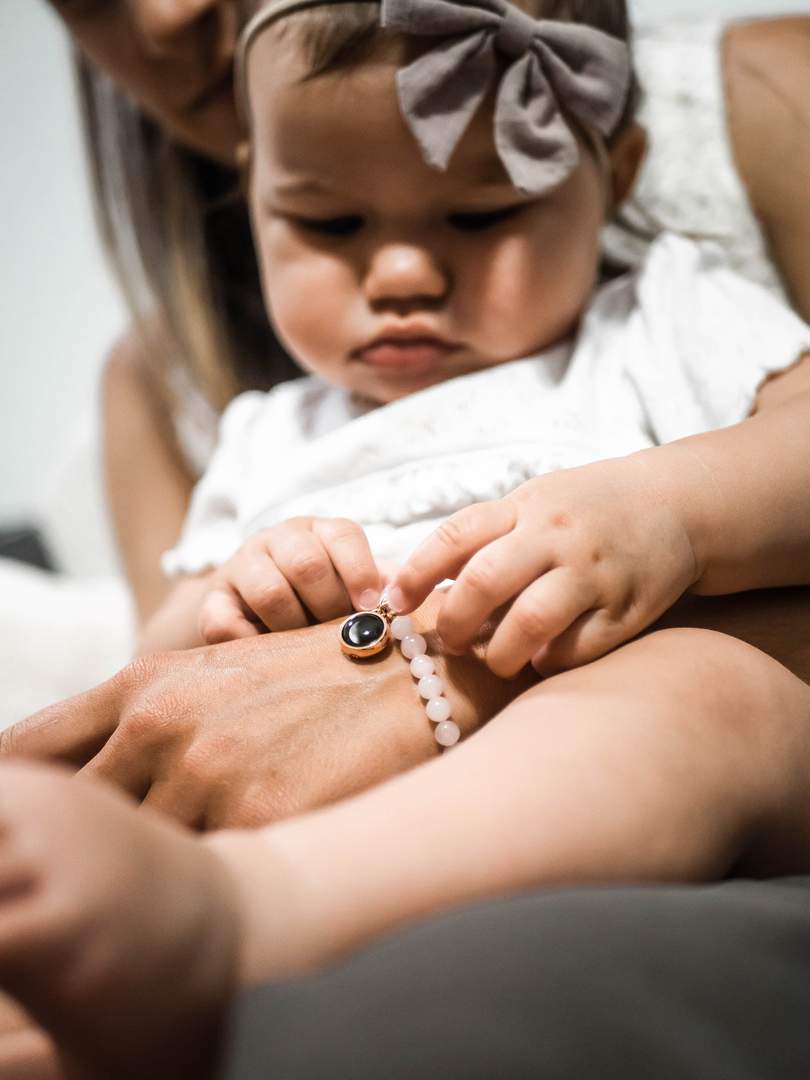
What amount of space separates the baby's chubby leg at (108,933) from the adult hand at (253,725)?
0.20m

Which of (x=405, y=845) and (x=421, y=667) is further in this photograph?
(x=421, y=667)

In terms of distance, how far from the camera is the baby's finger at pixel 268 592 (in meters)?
0.71

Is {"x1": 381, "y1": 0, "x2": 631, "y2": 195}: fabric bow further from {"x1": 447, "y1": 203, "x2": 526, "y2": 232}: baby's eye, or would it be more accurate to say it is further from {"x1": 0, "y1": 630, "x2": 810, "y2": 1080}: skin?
{"x1": 0, "y1": 630, "x2": 810, "y2": 1080}: skin

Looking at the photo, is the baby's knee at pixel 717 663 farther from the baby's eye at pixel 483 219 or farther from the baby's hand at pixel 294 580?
the baby's eye at pixel 483 219

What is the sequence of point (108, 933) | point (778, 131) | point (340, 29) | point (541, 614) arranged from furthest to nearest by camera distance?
point (778, 131)
point (340, 29)
point (541, 614)
point (108, 933)

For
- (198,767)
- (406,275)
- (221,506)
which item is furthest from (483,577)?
(221,506)

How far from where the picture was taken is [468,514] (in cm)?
62

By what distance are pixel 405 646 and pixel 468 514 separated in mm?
115

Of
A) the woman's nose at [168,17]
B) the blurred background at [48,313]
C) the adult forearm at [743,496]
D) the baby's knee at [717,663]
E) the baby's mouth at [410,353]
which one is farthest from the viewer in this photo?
the blurred background at [48,313]

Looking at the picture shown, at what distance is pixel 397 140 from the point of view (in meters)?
0.82

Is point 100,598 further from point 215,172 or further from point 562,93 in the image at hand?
point 562,93

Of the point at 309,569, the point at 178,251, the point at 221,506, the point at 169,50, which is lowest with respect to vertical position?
the point at 221,506

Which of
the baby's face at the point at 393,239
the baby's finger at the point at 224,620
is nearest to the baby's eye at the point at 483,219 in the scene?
the baby's face at the point at 393,239

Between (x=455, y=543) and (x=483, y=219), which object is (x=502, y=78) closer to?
(x=483, y=219)
